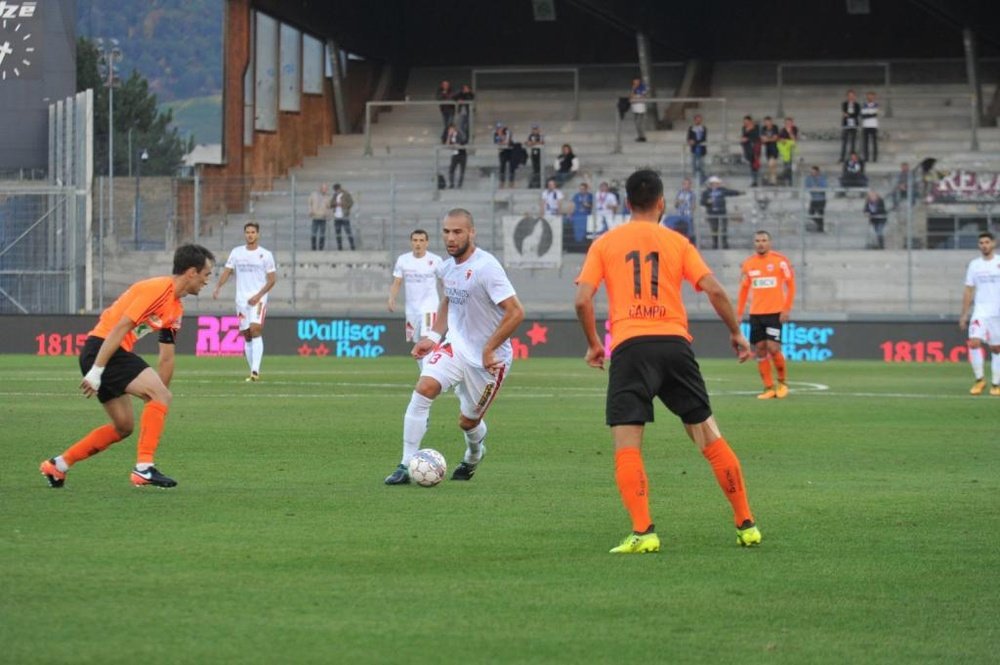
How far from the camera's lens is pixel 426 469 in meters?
12.2

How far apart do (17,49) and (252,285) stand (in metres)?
16.1

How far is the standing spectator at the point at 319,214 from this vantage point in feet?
126

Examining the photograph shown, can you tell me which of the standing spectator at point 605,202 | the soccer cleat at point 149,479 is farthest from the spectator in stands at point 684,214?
the soccer cleat at point 149,479

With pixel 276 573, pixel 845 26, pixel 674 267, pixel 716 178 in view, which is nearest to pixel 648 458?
pixel 674 267

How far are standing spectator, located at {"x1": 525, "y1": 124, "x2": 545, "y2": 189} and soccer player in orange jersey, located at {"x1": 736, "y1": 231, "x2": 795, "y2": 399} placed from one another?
18.1 m

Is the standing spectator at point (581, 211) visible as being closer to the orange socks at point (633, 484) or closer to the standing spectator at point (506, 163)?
the standing spectator at point (506, 163)

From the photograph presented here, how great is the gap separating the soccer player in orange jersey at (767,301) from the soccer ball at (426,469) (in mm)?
11770

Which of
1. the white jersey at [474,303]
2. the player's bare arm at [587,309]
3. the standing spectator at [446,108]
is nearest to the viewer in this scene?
the player's bare arm at [587,309]

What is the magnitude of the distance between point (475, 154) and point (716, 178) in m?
7.64

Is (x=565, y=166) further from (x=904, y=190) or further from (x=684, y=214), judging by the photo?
(x=904, y=190)

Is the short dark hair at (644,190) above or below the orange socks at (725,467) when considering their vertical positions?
above

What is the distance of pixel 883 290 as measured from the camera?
3691 cm

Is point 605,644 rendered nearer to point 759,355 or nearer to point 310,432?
point 310,432

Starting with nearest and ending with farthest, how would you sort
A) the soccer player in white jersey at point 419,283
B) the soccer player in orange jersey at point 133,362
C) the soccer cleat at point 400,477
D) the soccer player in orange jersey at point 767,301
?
1. the soccer player in orange jersey at point 133,362
2. the soccer cleat at point 400,477
3. the soccer player in orange jersey at point 767,301
4. the soccer player in white jersey at point 419,283
